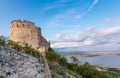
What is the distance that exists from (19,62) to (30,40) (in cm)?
1638

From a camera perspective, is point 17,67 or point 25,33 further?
point 25,33

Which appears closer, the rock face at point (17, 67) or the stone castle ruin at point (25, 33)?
the rock face at point (17, 67)

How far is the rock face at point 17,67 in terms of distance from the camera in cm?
1047

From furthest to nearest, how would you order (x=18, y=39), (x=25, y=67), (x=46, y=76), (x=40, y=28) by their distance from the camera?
(x=40, y=28) → (x=18, y=39) → (x=25, y=67) → (x=46, y=76)

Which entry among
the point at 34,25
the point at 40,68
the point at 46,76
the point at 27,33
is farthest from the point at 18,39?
the point at 46,76

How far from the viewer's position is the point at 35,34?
93.5ft

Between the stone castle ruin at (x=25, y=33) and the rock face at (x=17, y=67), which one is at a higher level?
the stone castle ruin at (x=25, y=33)

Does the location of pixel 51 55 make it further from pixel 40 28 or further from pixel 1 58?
pixel 1 58

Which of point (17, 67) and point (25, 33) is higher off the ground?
point (25, 33)

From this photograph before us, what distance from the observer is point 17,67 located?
1119 centimetres

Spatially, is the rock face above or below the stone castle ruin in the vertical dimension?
below

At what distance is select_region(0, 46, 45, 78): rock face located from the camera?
34.4 ft

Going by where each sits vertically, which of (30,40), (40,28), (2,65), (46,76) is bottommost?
(46,76)

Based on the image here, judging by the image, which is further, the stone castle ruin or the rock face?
the stone castle ruin
